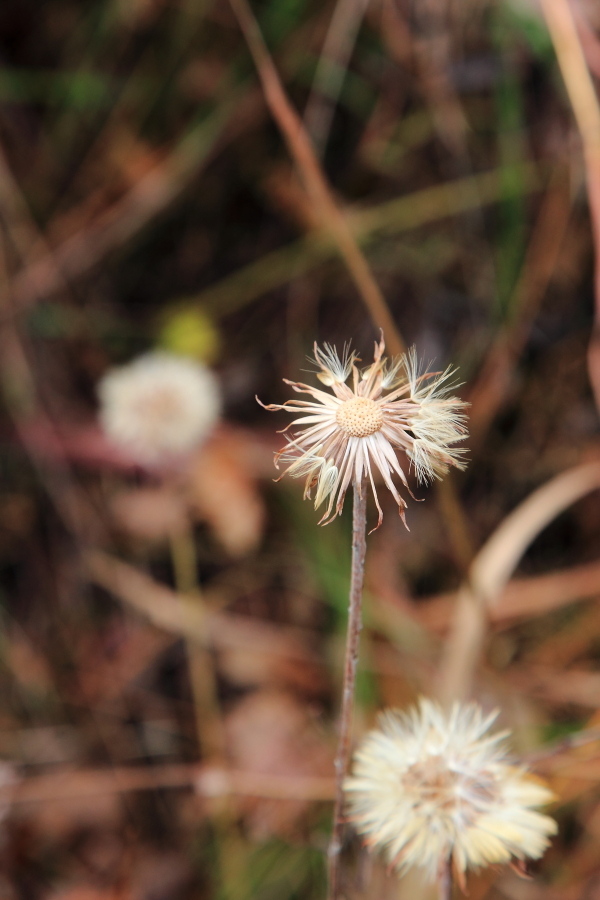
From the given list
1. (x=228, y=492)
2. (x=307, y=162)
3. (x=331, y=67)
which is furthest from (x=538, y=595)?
(x=331, y=67)

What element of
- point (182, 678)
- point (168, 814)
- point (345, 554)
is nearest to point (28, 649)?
point (182, 678)

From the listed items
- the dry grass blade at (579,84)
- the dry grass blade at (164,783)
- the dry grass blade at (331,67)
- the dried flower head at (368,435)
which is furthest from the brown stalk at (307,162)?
the dry grass blade at (164,783)

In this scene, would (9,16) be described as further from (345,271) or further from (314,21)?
(345,271)

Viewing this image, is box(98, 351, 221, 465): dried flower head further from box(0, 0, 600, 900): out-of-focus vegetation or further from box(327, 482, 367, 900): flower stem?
box(327, 482, 367, 900): flower stem

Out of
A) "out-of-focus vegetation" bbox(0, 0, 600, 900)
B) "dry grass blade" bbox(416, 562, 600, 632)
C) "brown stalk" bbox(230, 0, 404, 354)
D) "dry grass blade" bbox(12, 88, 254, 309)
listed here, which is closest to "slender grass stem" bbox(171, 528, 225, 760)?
"out-of-focus vegetation" bbox(0, 0, 600, 900)

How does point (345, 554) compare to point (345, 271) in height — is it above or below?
below

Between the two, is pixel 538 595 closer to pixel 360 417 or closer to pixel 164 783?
pixel 164 783
